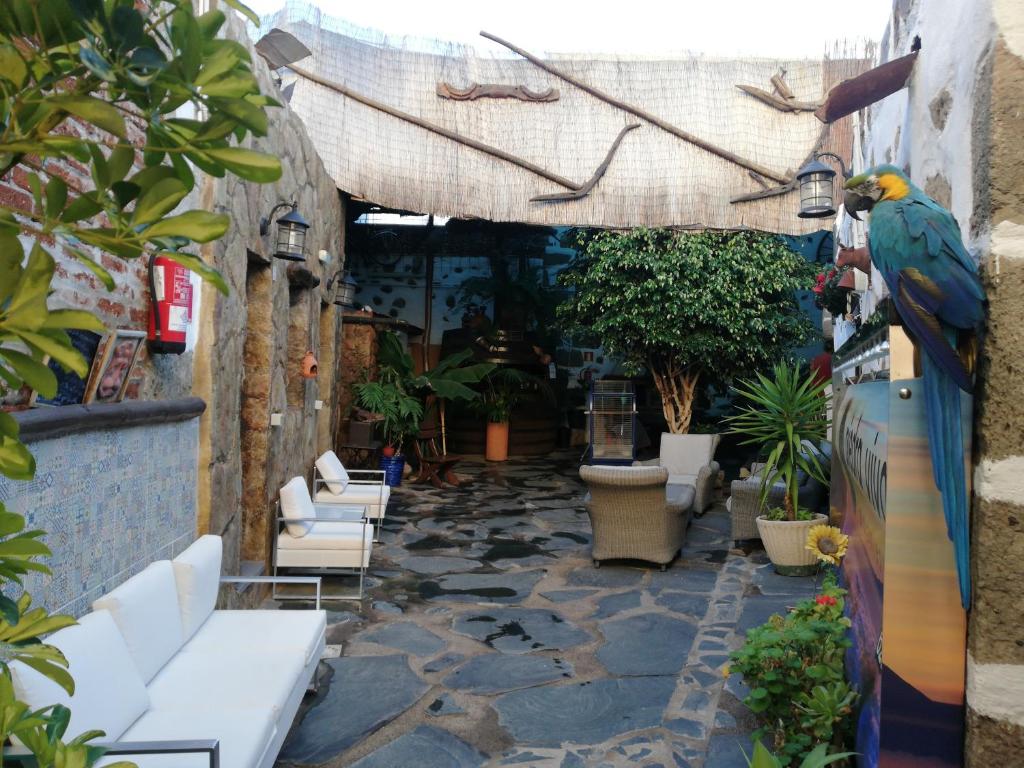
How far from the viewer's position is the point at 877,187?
81.4 inches

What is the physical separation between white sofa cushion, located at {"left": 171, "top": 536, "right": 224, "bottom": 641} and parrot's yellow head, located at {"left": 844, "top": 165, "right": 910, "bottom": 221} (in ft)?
9.74

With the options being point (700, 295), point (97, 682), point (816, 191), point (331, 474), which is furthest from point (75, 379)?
point (700, 295)

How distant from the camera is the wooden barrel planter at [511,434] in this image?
13.5 meters

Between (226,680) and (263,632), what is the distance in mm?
524

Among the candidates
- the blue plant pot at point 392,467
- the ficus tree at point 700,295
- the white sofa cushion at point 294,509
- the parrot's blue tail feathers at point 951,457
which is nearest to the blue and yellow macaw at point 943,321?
the parrot's blue tail feathers at point 951,457

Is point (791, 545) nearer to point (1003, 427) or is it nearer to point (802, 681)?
point (802, 681)

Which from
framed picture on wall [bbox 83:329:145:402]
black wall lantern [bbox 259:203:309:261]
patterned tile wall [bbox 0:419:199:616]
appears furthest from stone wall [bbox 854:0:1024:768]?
black wall lantern [bbox 259:203:309:261]

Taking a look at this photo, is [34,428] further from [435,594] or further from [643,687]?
[435,594]

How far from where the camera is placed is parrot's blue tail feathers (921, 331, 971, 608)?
174cm

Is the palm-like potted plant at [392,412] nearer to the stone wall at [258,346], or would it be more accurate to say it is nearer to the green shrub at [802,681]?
the stone wall at [258,346]

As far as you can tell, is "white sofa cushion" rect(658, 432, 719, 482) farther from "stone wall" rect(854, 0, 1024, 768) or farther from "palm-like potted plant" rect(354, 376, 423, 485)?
"stone wall" rect(854, 0, 1024, 768)

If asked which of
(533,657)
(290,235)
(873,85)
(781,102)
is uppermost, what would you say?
(781,102)

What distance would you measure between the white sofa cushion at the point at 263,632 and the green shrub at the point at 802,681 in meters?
1.82

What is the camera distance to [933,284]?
1785 mm
